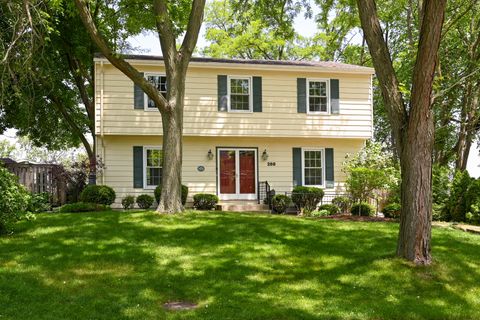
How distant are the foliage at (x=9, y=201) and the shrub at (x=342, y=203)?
12010 millimetres

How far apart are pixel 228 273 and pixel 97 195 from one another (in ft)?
32.0

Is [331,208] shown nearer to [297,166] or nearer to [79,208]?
[297,166]

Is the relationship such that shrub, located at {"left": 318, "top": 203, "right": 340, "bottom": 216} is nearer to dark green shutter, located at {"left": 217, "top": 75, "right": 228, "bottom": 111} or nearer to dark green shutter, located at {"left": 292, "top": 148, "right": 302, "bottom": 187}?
dark green shutter, located at {"left": 292, "top": 148, "right": 302, "bottom": 187}

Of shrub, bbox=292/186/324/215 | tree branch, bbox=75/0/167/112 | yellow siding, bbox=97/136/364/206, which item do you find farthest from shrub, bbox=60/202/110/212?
shrub, bbox=292/186/324/215

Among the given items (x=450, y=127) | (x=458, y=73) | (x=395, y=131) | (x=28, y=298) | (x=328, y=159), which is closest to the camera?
(x=28, y=298)

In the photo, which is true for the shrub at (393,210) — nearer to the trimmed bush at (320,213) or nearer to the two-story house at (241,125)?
the trimmed bush at (320,213)

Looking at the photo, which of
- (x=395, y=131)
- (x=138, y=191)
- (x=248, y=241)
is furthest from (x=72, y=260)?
(x=138, y=191)

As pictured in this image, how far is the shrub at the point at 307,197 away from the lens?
17.7 meters

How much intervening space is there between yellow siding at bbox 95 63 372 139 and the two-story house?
0.04 metres

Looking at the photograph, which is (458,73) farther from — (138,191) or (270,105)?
(138,191)

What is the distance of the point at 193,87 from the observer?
18125 mm

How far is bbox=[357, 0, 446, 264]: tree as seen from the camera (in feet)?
23.2

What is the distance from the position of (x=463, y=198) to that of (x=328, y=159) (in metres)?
5.94

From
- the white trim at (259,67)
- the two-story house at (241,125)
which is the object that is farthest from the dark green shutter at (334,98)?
the white trim at (259,67)
